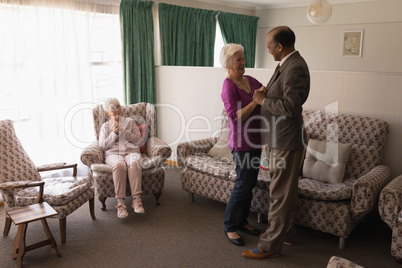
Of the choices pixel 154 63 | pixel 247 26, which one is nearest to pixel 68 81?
pixel 154 63

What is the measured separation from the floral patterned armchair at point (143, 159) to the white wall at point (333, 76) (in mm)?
837

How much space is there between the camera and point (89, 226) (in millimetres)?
3176

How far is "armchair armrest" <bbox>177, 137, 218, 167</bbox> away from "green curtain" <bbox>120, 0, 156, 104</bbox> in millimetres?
1404

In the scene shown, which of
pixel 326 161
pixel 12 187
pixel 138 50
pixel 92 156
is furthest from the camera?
pixel 138 50

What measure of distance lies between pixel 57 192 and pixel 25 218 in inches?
18.3

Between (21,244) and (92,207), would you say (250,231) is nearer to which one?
(92,207)

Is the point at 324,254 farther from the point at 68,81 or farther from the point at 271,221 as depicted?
the point at 68,81

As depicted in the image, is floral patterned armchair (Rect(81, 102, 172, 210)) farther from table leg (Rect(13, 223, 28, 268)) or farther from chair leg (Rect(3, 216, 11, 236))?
table leg (Rect(13, 223, 28, 268))

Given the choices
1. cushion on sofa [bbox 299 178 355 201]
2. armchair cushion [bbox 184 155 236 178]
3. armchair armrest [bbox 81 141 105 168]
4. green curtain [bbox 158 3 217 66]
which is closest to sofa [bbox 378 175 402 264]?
cushion on sofa [bbox 299 178 355 201]

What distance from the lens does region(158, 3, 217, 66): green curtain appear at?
5.09 meters

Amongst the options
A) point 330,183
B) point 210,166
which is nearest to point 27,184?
point 210,166

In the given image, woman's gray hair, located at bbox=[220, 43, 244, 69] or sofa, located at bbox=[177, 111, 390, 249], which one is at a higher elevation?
woman's gray hair, located at bbox=[220, 43, 244, 69]

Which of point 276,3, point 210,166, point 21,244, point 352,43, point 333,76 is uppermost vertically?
point 276,3

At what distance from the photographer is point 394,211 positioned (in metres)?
2.51
